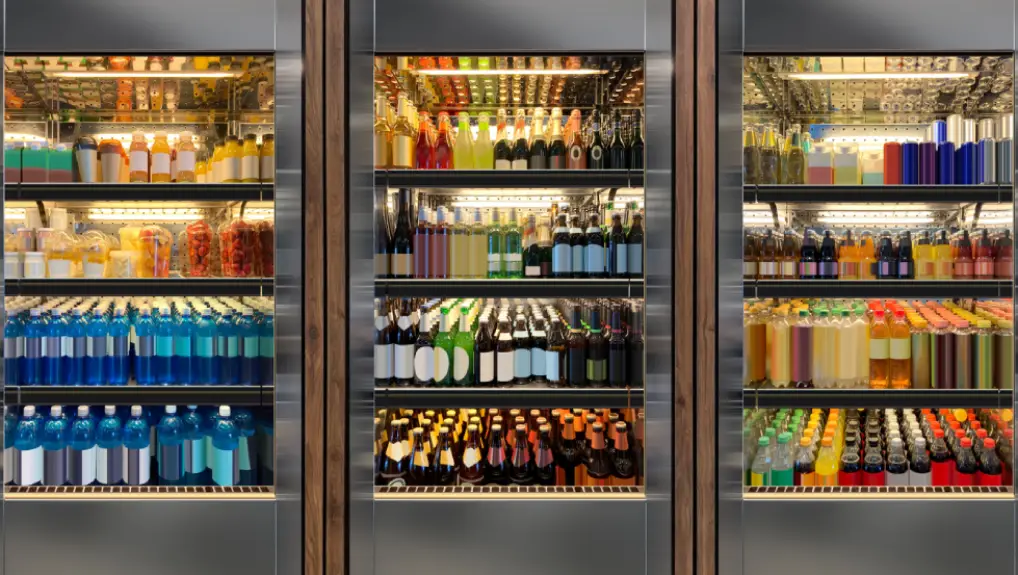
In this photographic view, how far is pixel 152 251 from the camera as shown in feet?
9.36

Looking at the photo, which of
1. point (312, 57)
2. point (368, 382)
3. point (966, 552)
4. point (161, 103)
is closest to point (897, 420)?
point (966, 552)

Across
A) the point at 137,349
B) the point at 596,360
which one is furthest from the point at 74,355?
the point at 596,360

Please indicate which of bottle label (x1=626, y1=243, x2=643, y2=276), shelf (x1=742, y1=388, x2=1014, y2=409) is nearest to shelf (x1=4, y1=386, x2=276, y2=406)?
bottle label (x1=626, y1=243, x2=643, y2=276)

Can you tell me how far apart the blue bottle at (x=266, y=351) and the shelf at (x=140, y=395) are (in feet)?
0.29

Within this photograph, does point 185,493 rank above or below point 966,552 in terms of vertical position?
above

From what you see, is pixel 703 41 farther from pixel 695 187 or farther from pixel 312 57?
pixel 312 57

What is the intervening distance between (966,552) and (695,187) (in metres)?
1.66

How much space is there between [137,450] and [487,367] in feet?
4.68

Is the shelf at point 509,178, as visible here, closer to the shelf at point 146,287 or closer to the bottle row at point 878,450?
A: the shelf at point 146,287

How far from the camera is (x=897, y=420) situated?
301 cm

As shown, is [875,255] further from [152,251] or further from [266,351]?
[152,251]

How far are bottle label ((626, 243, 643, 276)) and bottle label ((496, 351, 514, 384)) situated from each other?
0.61 m

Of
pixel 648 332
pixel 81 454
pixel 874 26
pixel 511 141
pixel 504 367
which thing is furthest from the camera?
pixel 511 141

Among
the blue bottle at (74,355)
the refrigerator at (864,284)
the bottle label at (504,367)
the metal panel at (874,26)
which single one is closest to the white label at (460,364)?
the bottle label at (504,367)
